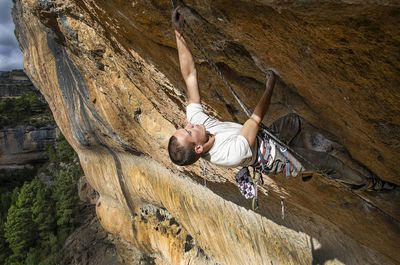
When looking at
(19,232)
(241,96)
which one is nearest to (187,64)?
(241,96)

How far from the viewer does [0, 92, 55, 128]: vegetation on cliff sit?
1888 cm

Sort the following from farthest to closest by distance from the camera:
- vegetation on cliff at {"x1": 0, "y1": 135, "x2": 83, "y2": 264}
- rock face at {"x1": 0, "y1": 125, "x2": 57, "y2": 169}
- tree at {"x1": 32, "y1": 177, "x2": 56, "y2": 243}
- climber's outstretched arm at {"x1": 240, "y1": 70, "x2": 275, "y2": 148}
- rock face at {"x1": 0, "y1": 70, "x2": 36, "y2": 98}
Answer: rock face at {"x1": 0, "y1": 70, "x2": 36, "y2": 98} → rock face at {"x1": 0, "y1": 125, "x2": 57, "y2": 169} → tree at {"x1": 32, "y1": 177, "x2": 56, "y2": 243} → vegetation on cliff at {"x1": 0, "y1": 135, "x2": 83, "y2": 264} → climber's outstretched arm at {"x1": 240, "y1": 70, "x2": 275, "y2": 148}

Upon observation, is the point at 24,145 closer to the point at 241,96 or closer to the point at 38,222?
the point at 38,222

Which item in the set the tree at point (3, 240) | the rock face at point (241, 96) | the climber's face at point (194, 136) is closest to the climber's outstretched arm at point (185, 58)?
the rock face at point (241, 96)

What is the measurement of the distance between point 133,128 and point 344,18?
4235mm

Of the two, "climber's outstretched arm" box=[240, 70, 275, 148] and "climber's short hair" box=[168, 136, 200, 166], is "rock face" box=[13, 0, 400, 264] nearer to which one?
"climber's outstretched arm" box=[240, 70, 275, 148]

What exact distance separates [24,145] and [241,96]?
2147 centimetres

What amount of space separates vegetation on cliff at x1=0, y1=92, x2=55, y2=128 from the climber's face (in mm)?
21485

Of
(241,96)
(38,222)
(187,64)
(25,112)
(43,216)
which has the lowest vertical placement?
(38,222)

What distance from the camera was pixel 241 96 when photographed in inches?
88.1

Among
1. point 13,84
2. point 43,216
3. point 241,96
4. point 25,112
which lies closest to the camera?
point 241,96

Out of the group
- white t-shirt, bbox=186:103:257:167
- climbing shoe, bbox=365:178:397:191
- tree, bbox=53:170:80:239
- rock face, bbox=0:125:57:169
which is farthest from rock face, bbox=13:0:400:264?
rock face, bbox=0:125:57:169

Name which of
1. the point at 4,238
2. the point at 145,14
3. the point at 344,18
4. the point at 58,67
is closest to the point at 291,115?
the point at 344,18

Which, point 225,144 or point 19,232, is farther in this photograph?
point 19,232
